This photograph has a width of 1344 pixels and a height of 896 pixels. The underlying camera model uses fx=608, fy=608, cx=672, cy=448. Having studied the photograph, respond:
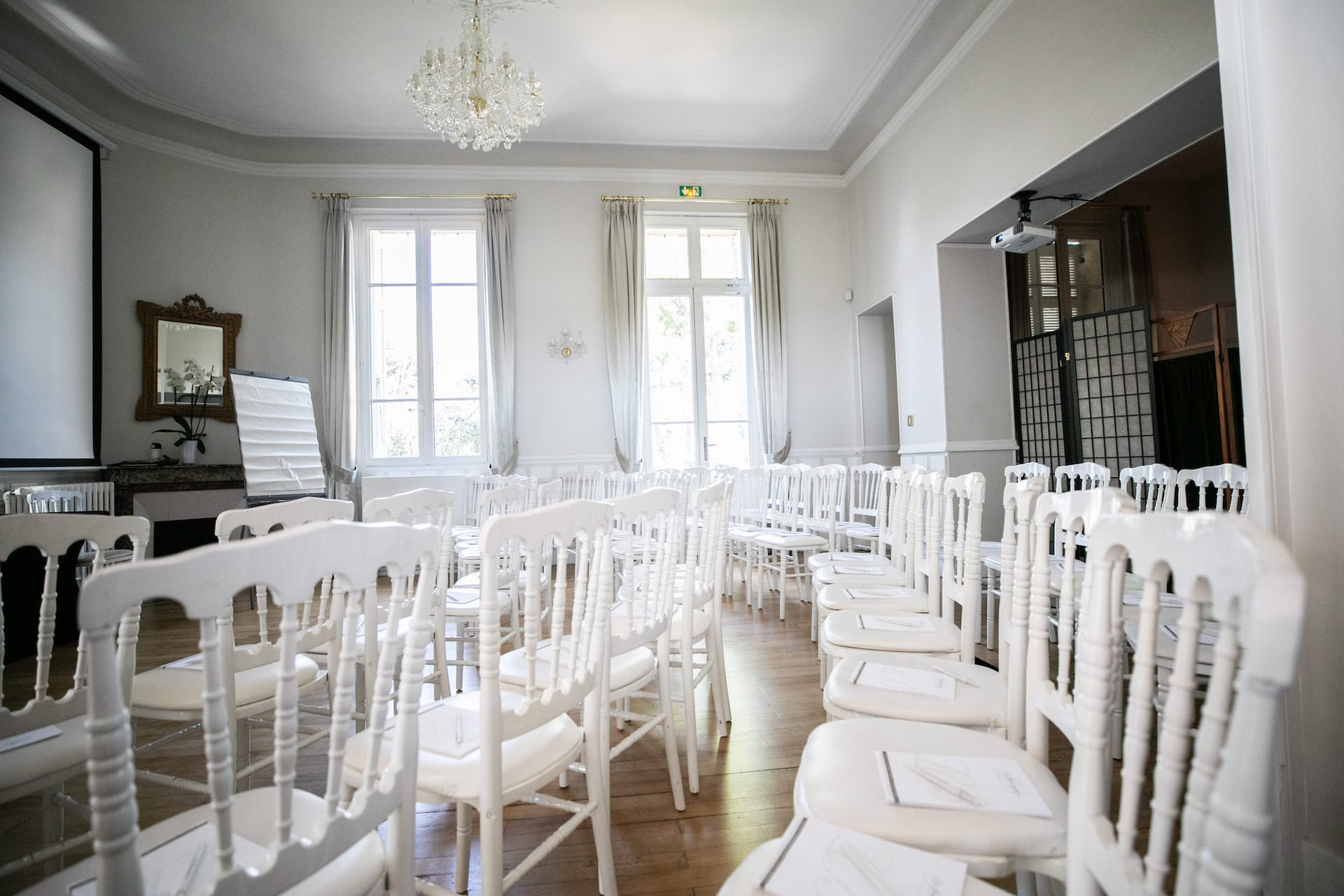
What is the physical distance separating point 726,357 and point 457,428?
9.94 feet

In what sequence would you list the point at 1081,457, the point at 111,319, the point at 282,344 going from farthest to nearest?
the point at 282,344 < the point at 111,319 < the point at 1081,457

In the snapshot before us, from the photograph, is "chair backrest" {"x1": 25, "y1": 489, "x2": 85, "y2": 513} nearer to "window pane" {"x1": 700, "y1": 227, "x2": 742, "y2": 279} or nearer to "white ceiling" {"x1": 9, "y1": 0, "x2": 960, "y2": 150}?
"white ceiling" {"x1": 9, "y1": 0, "x2": 960, "y2": 150}

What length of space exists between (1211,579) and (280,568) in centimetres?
104

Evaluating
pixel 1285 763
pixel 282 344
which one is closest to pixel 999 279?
pixel 1285 763

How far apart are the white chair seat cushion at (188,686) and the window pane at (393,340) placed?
4882mm

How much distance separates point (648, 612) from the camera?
5.58 ft

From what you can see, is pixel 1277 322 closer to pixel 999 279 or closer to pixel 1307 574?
pixel 1307 574

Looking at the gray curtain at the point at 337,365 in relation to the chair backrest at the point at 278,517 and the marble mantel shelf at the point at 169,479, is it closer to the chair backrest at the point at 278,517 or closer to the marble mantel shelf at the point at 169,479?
the marble mantel shelf at the point at 169,479

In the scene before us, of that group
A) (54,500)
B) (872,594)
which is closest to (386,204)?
(54,500)

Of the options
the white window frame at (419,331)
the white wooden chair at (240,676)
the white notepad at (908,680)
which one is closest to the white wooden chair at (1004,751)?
the white notepad at (908,680)

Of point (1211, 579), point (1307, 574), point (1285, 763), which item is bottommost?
point (1285, 763)

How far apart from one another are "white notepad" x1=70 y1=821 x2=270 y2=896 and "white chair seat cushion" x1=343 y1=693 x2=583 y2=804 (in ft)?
0.69

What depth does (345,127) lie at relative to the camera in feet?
19.2

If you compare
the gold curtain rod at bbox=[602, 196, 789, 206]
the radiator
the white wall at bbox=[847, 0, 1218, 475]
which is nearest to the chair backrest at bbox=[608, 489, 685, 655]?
the white wall at bbox=[847, 0, 1218, 475]
